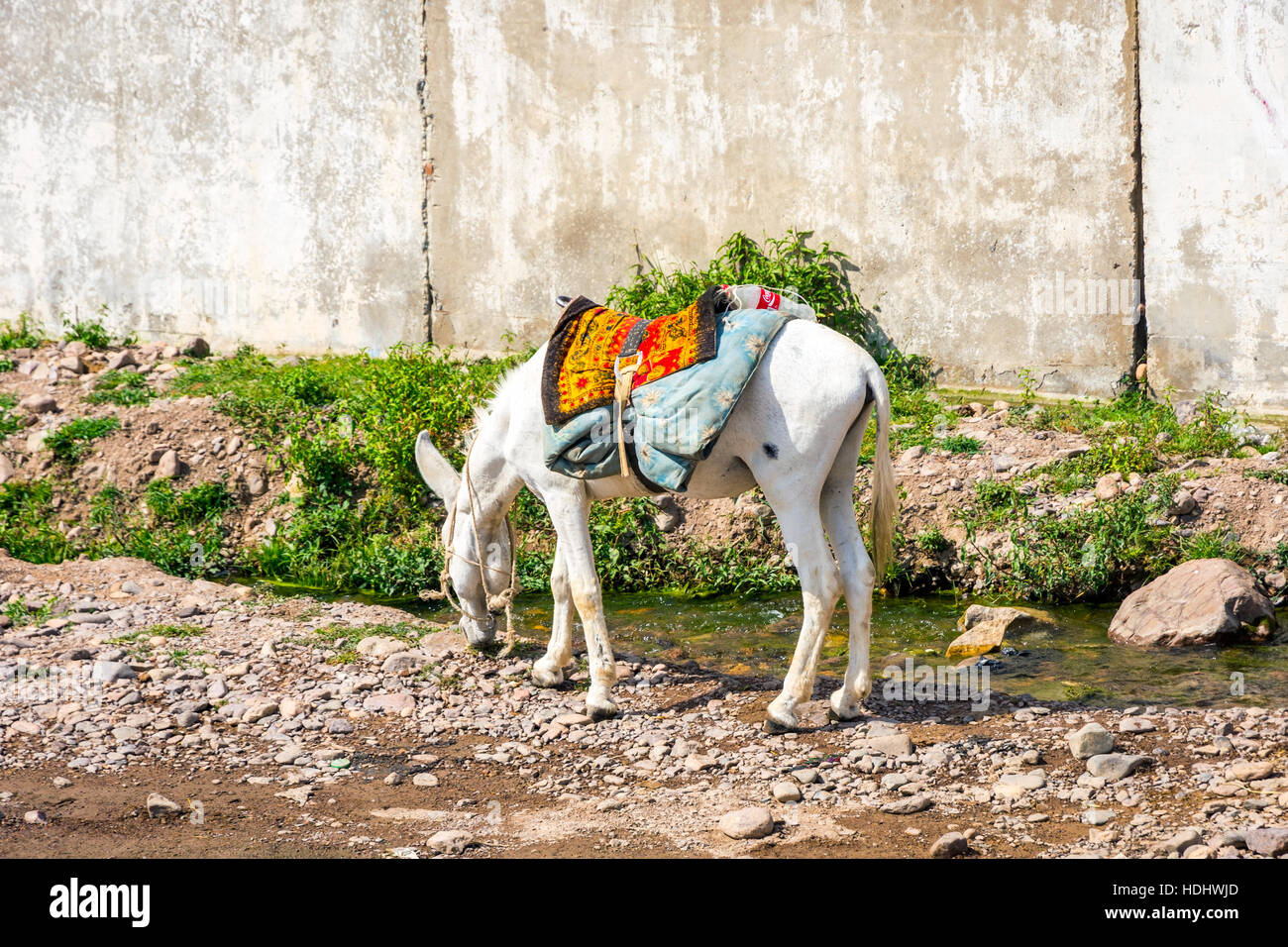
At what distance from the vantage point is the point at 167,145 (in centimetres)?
1022

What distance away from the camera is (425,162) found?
A: 32.4ft

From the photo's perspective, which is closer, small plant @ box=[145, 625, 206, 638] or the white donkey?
the white donkey

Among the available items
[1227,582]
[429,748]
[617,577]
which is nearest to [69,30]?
[617,577]

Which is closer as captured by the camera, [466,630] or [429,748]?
[429,748]

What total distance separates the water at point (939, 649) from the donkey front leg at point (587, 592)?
2.76 feet

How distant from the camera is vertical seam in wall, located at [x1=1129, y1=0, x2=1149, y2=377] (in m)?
8.50

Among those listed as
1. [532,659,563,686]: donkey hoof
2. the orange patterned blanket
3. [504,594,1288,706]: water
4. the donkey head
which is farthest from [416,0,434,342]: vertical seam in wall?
[532,659,563,686]: donkey hoof

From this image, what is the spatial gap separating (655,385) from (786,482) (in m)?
0.67

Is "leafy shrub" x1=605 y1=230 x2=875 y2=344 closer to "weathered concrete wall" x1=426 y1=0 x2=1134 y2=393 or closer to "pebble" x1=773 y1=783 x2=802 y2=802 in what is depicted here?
"weathered concrete wall" x1=426 y1=0 x2=1134 y2=393

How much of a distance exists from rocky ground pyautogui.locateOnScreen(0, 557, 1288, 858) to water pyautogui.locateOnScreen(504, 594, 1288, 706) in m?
0.30

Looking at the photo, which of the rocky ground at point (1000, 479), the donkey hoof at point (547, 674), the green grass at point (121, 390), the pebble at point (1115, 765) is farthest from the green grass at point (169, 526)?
the pebble at point (1115, 765)

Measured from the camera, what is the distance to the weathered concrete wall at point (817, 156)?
8.73 metres
